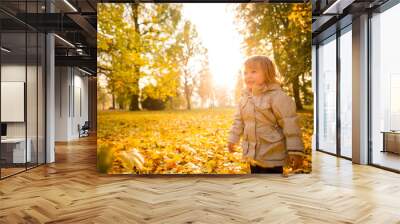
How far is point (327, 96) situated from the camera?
384 inches

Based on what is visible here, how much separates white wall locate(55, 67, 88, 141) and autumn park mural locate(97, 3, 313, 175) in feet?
27.8

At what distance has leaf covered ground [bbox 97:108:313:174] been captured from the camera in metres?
6.25

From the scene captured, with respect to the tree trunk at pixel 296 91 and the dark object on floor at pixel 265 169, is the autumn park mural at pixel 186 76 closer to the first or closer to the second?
the tree trunk at pixel 296 91

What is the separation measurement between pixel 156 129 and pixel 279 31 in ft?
8.48

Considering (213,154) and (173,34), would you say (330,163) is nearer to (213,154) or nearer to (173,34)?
(213,154)

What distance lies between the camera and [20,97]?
21.5 feet

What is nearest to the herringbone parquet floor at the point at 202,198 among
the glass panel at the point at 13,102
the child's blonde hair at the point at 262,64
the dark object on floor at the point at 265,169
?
the dark object on floor at the point at 265,169

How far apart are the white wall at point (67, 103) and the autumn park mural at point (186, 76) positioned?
847 cm

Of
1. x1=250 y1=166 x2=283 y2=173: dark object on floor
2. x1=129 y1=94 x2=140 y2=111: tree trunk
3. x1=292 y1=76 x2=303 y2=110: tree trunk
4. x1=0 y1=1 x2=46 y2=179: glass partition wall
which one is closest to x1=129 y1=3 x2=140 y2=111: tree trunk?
x1=129 y1=94 x2=140 y2=111: tree trunk

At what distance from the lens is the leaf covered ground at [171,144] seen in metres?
6.25

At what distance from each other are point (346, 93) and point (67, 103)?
10.0 metres

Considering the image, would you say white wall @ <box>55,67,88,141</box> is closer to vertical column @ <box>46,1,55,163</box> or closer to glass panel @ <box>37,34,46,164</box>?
vertical column @ <box>46,1,55,163</box>

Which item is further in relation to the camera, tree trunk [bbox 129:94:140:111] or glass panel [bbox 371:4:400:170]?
glass panel [bbox 371:4:400:170]

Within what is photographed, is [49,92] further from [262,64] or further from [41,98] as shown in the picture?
[262,64]
